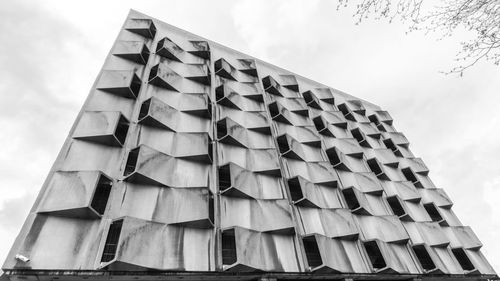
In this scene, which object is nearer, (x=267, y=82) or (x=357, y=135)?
(x=267, y=82)

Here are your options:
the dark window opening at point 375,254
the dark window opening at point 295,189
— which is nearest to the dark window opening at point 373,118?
the dark window opening at point 375,254

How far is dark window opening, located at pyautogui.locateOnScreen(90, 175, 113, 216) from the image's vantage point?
10.3m

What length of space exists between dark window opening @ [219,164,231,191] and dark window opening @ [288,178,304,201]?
155 inches

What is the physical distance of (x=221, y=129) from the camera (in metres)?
16.7

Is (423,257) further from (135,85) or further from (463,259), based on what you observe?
(135,85)

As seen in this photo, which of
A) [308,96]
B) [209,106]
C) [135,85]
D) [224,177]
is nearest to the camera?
[224,177]

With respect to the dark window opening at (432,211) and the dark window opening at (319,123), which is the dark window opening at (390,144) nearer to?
the dark window opening at (432,211)

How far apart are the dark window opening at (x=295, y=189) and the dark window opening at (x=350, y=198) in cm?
380

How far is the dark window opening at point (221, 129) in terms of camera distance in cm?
1642

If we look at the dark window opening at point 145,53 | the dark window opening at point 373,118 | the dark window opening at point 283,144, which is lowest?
the dark window opening at point 283,144

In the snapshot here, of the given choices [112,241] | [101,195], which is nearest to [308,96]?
[101,195]

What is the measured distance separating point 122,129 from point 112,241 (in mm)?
5763

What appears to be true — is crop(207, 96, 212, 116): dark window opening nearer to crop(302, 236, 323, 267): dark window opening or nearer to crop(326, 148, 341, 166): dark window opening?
crop(302, 236, 323, 267): dark window opening

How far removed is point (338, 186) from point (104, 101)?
14924 mm
